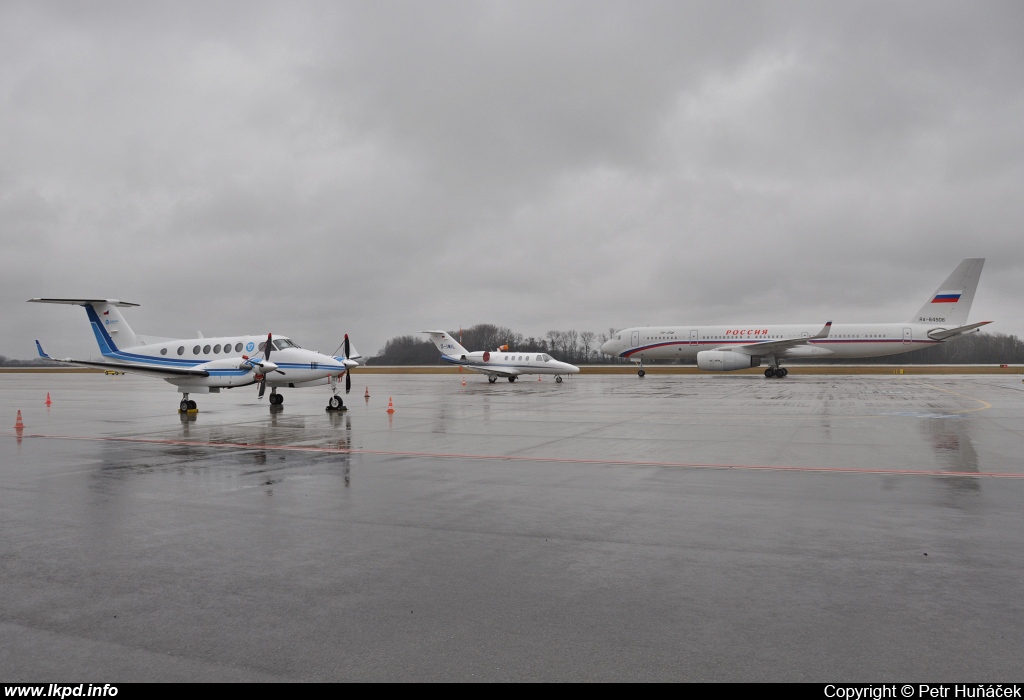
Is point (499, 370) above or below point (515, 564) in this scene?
above

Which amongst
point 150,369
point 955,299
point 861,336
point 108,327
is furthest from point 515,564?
point 955,299

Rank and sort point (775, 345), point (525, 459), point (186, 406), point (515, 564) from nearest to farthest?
1. point (515, 564)
2. point (525, 459)
3. point (186, 406)
4. point (775, 345)

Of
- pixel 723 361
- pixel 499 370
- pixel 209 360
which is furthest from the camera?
pixel 723 361

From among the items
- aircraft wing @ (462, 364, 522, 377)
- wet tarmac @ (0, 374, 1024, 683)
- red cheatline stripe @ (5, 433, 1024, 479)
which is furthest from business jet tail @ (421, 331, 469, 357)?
wet tarmac @ (0, 374, 1024, 683)

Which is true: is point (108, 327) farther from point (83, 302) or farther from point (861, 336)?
point (861, 336)

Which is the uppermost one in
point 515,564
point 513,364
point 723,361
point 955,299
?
point 955,299

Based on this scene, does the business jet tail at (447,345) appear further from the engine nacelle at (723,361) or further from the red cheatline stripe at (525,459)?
the red cheatline stripe at (525,459)

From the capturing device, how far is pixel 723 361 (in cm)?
5178

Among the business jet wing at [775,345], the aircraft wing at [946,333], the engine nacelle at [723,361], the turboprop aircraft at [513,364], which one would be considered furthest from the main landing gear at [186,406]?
the aircraft wing at [946,333]

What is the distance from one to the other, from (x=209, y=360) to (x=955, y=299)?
56238 mm

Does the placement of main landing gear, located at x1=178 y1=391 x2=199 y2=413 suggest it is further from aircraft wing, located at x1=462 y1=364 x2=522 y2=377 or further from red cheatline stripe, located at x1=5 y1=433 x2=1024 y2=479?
aircraft wing, located at x1=462 y1=364 x2=522 y2=377

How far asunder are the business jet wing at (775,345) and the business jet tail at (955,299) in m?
9.33

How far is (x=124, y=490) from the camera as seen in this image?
372 inches

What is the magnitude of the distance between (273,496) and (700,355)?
4777cm
